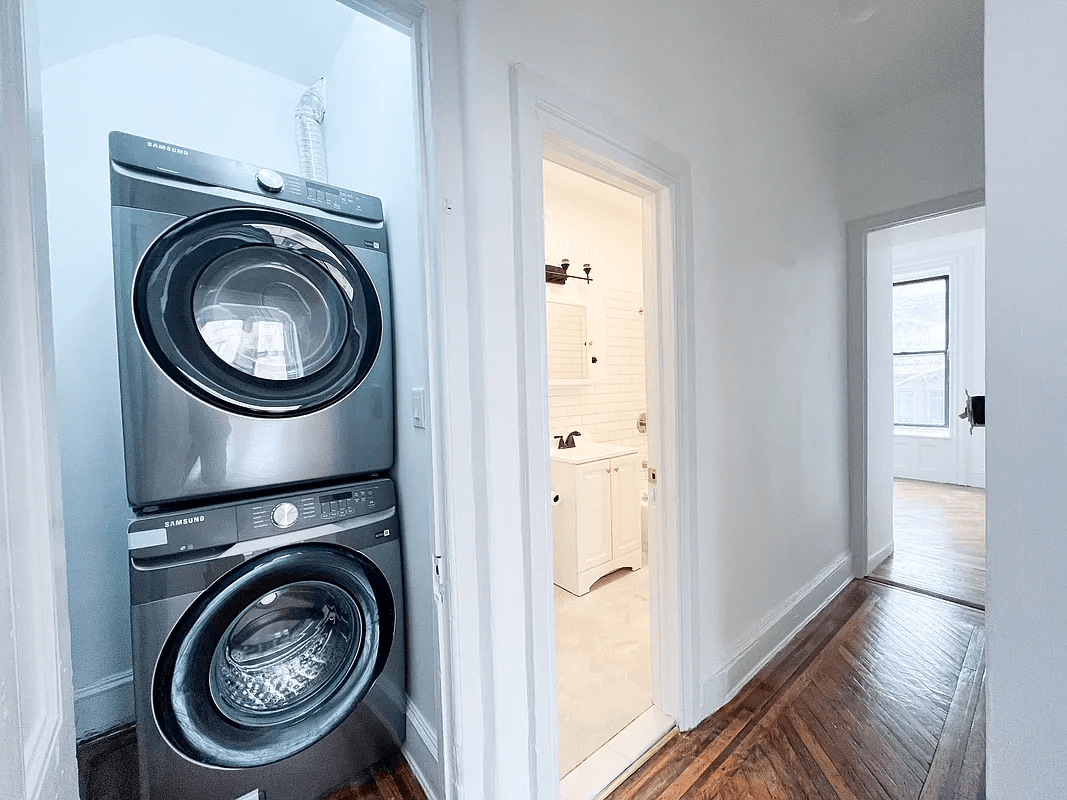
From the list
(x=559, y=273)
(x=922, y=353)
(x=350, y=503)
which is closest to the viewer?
(x=350, y=503)

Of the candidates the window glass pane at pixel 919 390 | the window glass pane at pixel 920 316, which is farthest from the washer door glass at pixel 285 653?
the window glass pane at pixel 920 316

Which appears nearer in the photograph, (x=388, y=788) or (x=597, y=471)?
(x=388, y=788)

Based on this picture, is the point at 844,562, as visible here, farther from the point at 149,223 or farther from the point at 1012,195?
the point at 149,223

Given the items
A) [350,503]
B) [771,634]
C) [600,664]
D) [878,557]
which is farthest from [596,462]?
[878,557]

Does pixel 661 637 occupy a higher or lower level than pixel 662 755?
higher

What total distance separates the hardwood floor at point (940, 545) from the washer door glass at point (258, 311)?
2.65 m

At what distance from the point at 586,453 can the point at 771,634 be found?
1411 millimetres

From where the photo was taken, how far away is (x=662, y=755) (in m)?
1.62

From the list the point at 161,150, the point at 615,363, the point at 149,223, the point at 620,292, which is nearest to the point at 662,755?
the point at 149,223

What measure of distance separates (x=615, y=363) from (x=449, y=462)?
9.57 feet

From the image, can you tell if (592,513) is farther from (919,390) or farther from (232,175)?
(919,390)

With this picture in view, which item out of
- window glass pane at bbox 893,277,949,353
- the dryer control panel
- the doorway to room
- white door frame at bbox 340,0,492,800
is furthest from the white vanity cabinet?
window glass pane at bbox 893,277,949,353

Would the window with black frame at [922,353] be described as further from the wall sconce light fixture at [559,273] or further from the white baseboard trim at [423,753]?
the white baseboard trim at [423,753]

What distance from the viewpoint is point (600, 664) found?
219 centimetres
